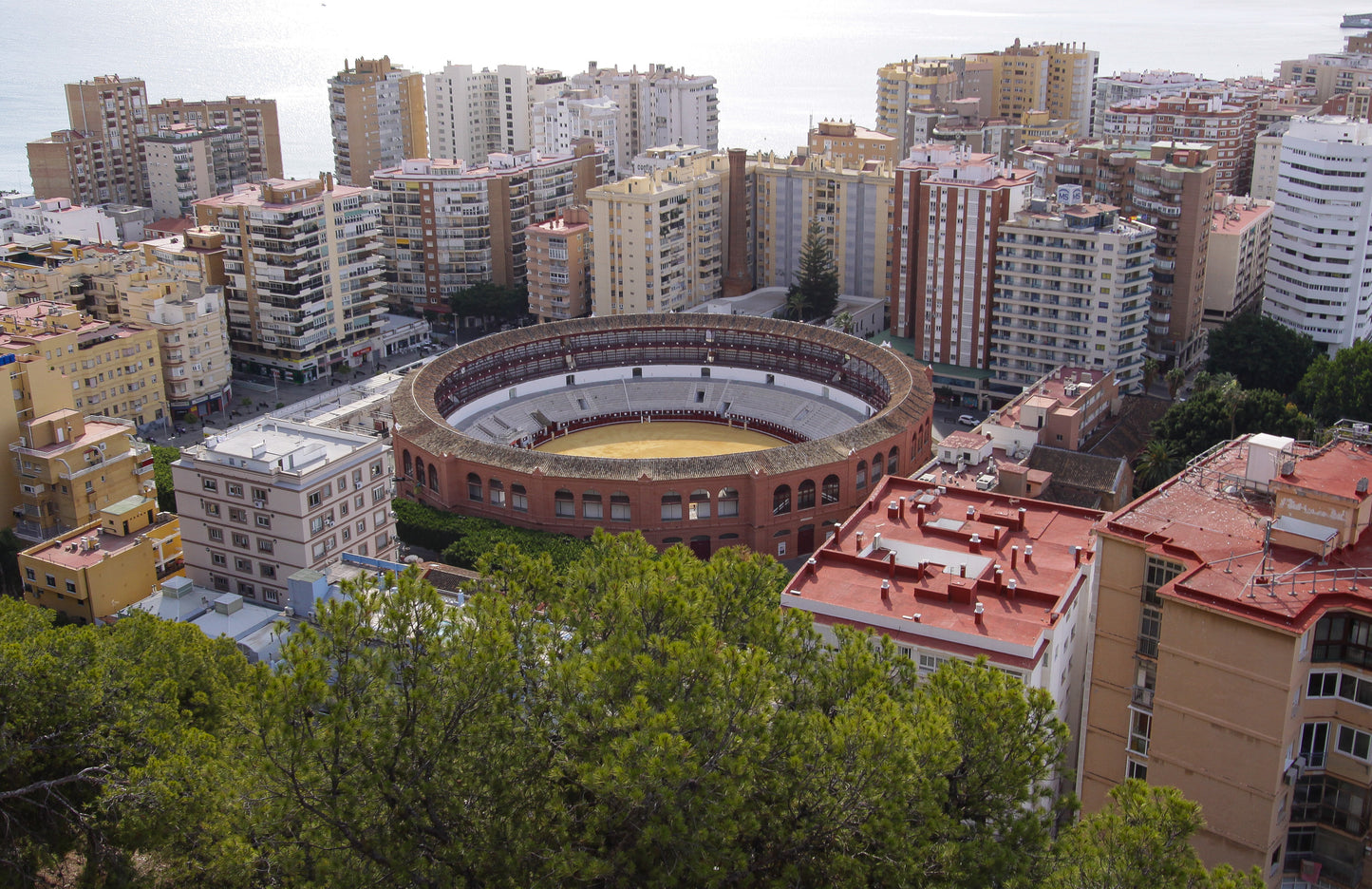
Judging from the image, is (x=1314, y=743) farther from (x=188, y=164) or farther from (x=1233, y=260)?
(x=188, y=164)

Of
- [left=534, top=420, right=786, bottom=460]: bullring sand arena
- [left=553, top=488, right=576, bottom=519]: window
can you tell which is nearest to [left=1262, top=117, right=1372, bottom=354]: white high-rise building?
[left=534, top=420, right=786, bottom=460]: bullring sand arena

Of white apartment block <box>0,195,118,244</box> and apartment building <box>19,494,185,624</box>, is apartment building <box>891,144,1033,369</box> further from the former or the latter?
white apartment block <box>0,195,118,244</box>

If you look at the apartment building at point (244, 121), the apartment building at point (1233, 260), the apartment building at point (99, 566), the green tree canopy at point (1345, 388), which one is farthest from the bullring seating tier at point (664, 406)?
the apartment building at point (244, 121)

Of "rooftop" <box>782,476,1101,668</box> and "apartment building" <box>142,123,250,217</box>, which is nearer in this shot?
"rooftop" <box>782,476,1101,668</box>

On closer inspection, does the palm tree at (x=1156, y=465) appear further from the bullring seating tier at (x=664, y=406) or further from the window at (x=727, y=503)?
the window at (x=727, y=503)

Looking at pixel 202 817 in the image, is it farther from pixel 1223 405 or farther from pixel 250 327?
pixel 250 327

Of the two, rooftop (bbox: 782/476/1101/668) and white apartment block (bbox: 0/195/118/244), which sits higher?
white apartment block (bbox: 0/195/118/244)

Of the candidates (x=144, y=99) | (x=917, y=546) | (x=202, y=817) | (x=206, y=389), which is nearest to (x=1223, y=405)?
(x=917, y=546)
